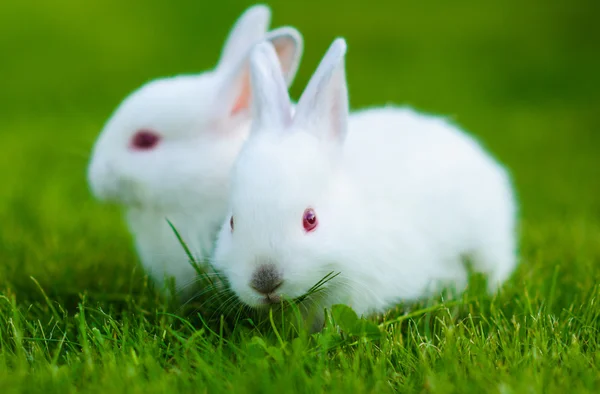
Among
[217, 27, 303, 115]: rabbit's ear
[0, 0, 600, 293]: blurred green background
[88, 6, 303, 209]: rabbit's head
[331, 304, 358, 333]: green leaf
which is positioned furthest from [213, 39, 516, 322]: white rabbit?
[0, 0, 600, 293]: blurred green background

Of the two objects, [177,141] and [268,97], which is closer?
[268,97]

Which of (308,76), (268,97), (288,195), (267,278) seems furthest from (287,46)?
(308,76)

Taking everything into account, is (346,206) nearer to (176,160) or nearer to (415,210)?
(415,210)

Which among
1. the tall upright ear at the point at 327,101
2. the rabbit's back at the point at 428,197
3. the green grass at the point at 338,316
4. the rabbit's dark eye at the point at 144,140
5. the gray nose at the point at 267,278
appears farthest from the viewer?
the rabbit's dark eye at the point at 144,140

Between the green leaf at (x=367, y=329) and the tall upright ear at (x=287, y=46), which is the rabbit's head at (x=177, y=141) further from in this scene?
the green leaf at (x=367, y=329)

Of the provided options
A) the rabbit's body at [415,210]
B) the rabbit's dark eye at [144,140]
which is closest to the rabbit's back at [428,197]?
the rabbit's body at [415,210]

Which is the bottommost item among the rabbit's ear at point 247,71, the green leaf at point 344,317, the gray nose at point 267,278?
the green leaf at point 344,317

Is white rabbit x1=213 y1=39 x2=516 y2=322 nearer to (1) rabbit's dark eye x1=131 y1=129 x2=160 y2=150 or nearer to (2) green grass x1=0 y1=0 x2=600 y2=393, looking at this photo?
(2) green grass x1=0 y1=0 x2=600 y2=393
